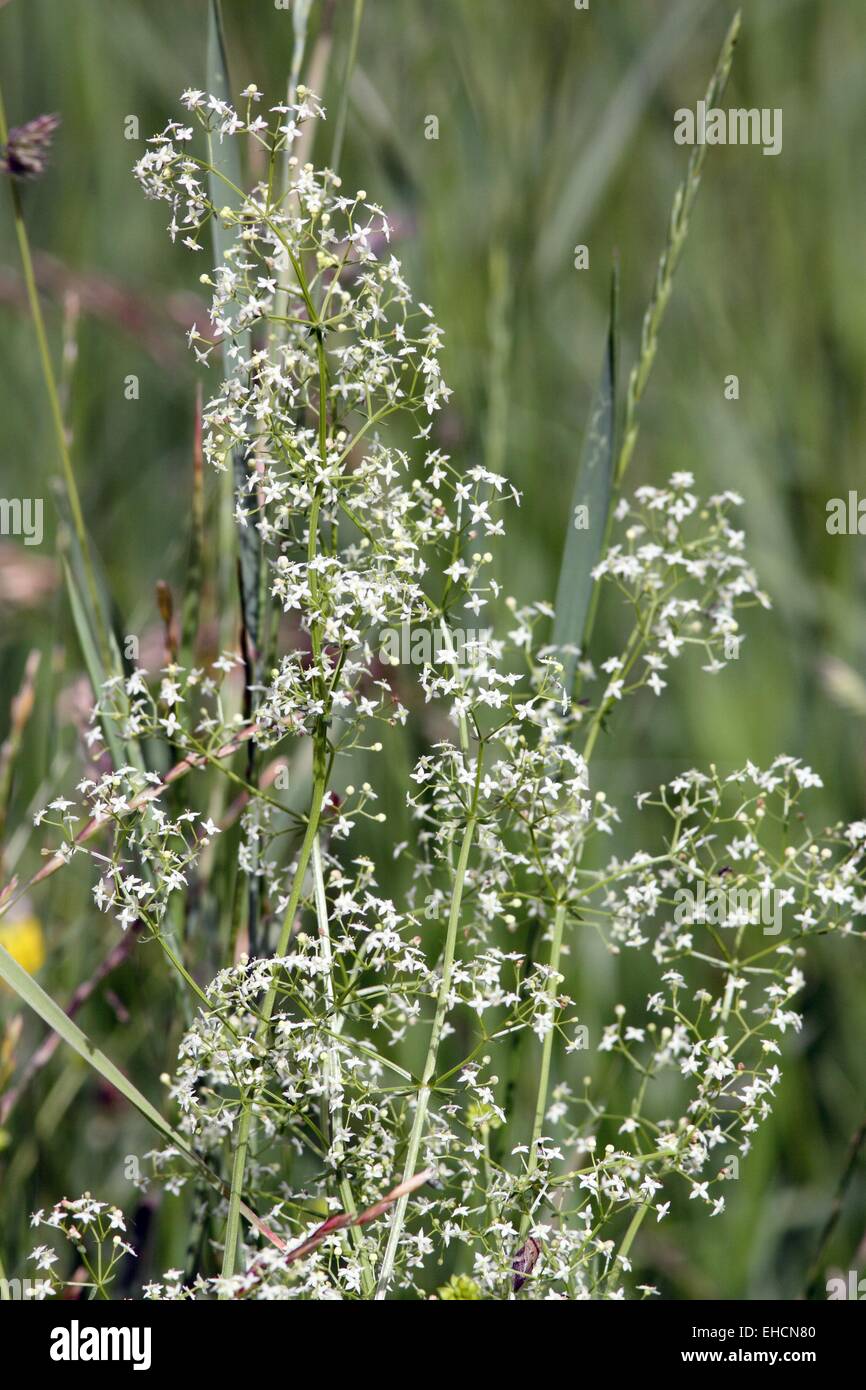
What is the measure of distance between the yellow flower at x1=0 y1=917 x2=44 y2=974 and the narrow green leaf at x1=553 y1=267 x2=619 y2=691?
103cm

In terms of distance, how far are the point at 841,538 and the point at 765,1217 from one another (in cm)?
111

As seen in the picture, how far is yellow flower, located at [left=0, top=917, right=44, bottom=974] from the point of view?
181cm

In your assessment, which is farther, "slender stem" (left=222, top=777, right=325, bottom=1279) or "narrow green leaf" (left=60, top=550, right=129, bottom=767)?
"narrow green leaf" (left=60, top=550, right=129, bottom=767)

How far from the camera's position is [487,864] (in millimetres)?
1106

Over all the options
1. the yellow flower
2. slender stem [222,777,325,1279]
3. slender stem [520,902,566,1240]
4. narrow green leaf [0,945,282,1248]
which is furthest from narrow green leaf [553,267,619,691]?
the yellow flower

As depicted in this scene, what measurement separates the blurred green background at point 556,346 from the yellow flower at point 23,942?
8cm

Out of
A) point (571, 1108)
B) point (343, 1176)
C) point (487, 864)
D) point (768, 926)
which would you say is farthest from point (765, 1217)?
point (343, 1176)

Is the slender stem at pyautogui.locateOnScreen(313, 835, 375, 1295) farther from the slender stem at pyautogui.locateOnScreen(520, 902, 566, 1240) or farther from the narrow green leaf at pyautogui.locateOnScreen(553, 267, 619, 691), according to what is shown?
the narrow green leaf at pyautogui.locateOnScreen(553, 267, 619, 691)

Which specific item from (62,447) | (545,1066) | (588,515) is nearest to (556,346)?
(588,515)

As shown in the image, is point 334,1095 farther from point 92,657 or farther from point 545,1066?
point 92,657

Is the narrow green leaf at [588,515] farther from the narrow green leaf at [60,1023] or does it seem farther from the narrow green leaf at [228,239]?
the narrow green leaf at [60,1023]

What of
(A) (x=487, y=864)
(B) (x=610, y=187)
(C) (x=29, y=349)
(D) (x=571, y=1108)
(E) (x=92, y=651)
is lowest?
(D) (x=571, y=1108)

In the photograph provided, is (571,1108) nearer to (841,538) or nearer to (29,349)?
(841,538)
